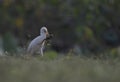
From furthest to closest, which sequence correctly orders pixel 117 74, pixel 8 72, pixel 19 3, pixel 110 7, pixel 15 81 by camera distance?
pixel 19 3 < pixel 110 7 < pixel 117 74 < pixel 8 72 < pixel 15 81

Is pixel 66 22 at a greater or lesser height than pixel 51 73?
greater

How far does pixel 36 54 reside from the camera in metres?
9.37

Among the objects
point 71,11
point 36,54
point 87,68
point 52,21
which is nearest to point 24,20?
point 52,21

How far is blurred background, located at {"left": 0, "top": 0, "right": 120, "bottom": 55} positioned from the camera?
20734 millimetres

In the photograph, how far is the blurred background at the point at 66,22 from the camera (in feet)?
68.0

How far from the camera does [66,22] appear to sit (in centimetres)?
2441

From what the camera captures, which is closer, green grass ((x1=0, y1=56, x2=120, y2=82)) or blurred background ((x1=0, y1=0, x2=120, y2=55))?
green grass ((x1=0, y1=56, x2=120, y2=82))

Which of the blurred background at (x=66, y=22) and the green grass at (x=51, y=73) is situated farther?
the blurred background at (x=66, y=22)

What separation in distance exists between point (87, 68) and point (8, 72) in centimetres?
111

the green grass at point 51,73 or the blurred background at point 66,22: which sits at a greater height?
the blurred background at point 66,22

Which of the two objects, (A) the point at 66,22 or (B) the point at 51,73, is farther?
(A) the point at 66,22

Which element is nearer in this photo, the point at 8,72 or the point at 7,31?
the point at 8,72

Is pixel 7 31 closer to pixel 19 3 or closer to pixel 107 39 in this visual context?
pixel 19 3

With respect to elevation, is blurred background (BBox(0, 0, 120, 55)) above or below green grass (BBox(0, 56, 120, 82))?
above
